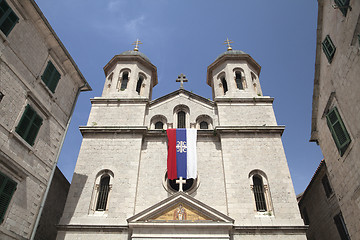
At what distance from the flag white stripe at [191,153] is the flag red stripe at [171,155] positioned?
2.48ft

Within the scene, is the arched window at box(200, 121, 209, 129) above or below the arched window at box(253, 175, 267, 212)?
above

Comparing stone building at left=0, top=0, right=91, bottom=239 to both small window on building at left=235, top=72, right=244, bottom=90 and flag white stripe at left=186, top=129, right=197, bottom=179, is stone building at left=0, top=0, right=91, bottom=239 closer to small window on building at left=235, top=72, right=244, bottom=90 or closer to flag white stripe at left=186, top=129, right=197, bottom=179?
flag white stripe at left=186, top=129, right=197, bottom=179

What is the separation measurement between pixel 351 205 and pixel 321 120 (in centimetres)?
415

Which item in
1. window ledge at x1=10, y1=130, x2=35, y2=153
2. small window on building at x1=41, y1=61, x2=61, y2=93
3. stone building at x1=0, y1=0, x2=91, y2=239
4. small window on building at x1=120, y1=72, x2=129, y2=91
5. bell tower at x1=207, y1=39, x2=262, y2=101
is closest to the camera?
stone building at x1=0, y1=0, x2=91, y2=239

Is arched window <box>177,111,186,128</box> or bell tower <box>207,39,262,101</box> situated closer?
arched window <box>177,111,186,128</box>

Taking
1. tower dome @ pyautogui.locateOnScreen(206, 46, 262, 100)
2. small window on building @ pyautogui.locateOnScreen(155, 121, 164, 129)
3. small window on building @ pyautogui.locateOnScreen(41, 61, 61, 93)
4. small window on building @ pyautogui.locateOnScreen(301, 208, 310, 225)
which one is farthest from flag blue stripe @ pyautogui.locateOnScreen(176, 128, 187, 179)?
small window on building @ pyautogui.locateOnScreen(301, 208, 310, 225)

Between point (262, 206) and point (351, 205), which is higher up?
point (262, 206)

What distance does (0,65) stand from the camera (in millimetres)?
9680

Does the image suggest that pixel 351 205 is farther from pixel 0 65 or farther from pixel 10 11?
pixel 10 11

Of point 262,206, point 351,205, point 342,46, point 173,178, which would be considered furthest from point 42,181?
point 342,46

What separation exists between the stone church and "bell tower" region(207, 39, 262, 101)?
0.16 meters

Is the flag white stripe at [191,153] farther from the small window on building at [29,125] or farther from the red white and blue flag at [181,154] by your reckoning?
the small window on building at [29,125]

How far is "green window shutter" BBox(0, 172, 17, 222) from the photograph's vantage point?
9094 mm

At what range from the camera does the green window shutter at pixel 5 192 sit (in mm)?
9094
